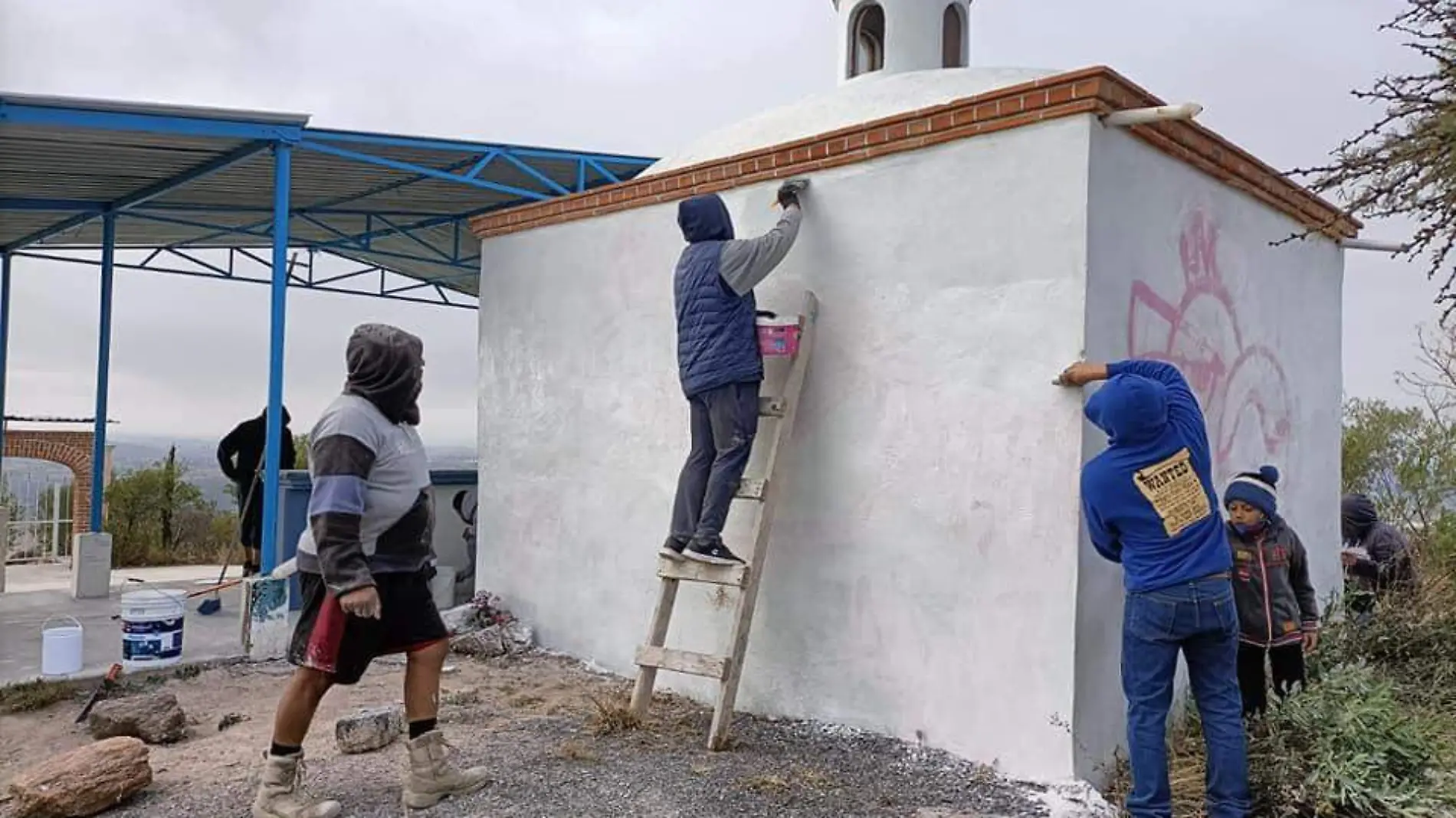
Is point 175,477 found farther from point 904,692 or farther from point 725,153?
point 904,692

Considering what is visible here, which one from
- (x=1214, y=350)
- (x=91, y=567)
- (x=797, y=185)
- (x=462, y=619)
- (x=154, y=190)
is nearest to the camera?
(x=1214, y=350)

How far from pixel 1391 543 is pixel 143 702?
8071mm

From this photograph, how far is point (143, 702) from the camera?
215 inches

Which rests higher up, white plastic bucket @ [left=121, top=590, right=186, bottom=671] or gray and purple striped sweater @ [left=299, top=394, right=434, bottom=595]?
gray and purple striped sweater @ [left=299, top=394, right=434, bottom=595]

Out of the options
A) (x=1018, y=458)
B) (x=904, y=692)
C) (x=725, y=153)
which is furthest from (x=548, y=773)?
(x=725, y=153)

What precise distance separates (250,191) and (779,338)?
6536mm

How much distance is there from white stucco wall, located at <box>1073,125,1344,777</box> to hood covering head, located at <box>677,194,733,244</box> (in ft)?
6.14

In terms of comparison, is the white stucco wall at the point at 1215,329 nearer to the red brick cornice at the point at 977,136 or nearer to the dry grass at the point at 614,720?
the red brick cornice at the point at 977,136

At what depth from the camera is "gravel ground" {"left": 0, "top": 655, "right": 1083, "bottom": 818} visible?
425 centimetres

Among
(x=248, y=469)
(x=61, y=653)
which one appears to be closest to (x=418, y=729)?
(x=61, y=653)

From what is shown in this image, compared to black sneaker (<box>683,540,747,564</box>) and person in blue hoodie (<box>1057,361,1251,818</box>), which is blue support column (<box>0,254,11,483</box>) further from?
person in blue hoodie (<box>1057,361,1251,818</box>)

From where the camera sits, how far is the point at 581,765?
4.68m

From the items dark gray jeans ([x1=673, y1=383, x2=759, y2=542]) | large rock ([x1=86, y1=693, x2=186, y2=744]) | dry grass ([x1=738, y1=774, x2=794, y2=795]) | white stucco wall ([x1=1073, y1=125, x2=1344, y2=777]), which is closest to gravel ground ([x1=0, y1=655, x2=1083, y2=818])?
dry grass ([x1=738, y1=774, x2=794, y2=795])

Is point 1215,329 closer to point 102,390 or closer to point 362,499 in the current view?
point 362,499
